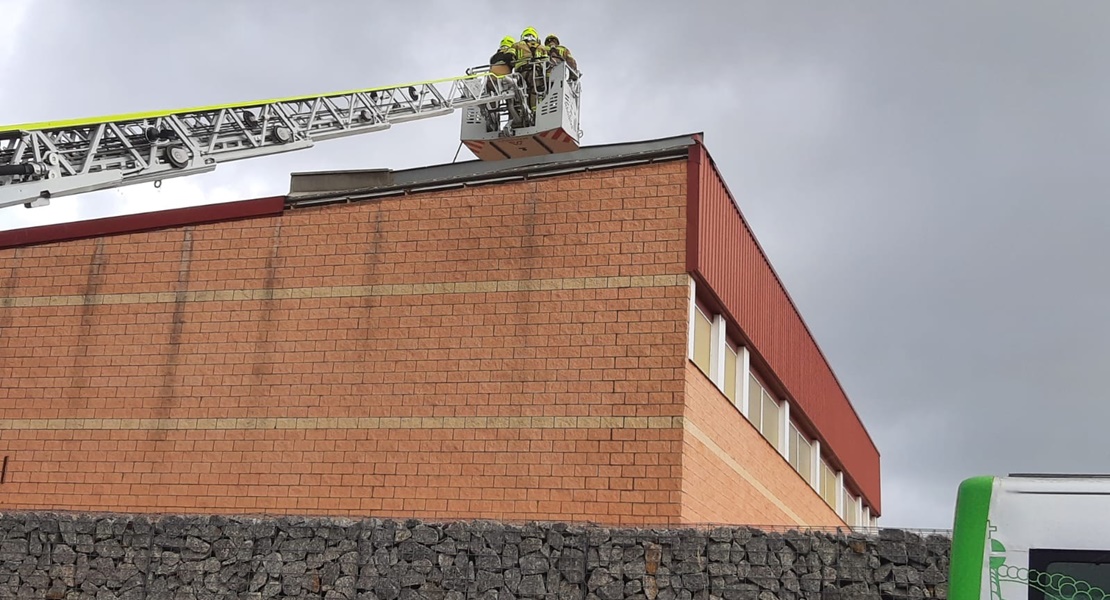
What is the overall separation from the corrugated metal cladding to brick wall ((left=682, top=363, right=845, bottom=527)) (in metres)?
1.63

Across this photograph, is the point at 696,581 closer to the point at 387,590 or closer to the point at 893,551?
the point at 893,551

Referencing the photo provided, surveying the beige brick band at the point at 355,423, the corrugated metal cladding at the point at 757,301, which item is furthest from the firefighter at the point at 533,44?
the beige brick band at the point at 355,423

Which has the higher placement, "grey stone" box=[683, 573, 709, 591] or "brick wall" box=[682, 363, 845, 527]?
"brick wall" box=[682, 363, 845, 527]

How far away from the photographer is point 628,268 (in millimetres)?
20203

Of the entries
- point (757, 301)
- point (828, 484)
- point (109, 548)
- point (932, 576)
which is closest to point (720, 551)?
point (932, 576)

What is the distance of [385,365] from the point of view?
826 inches

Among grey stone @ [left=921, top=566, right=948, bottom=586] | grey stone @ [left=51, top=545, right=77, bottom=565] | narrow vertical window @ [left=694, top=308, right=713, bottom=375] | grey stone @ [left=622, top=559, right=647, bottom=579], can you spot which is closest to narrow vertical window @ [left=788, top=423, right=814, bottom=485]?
narrow vertical window @ [left=694, top=308, right=713, bottom=375]

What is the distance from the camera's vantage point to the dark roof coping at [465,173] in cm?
2072

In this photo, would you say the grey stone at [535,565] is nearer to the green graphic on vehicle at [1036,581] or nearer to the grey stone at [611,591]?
the grey stone at [611,591]

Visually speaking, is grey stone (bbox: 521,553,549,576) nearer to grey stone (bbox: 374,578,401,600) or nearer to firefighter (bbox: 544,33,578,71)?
grey stone (bbox: 374,578,401,600)

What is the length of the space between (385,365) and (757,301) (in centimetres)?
748

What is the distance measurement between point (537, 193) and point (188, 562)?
7.99m

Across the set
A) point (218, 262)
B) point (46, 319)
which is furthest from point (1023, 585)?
point (46, 319)

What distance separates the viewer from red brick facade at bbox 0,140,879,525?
19609 mm
